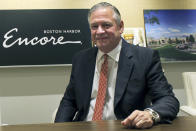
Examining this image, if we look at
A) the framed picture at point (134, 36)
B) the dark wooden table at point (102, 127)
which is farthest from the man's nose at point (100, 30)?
the framed picture at point (134, 36)

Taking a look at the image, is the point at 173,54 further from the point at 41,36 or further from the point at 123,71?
the point at 123,71

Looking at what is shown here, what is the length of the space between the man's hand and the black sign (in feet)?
7.72

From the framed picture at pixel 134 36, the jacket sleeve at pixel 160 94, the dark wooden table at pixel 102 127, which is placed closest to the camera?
the dark wooden table at pixel 102 127

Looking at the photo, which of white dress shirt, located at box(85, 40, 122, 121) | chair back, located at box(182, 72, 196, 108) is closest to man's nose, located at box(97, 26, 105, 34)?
white dress shirt, located at box(85, 40, 122, 121)

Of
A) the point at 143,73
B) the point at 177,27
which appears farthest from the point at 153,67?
the point at 177,27

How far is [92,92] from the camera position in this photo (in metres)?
1.93

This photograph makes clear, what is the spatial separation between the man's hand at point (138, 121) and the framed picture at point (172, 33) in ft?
8.24

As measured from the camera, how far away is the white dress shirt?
1820 mm

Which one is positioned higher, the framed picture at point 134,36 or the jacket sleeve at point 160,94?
the framed picture at point 134,36

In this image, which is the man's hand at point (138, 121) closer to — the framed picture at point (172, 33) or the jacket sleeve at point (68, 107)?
the jacket sleeve at point (68, 107)

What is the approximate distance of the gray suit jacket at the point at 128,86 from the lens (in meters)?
1.74

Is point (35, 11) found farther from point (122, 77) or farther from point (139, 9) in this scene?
point (122, 77)

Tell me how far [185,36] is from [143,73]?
7.49ft

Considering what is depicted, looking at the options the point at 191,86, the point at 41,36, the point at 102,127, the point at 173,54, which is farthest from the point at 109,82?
the point at 173,54
